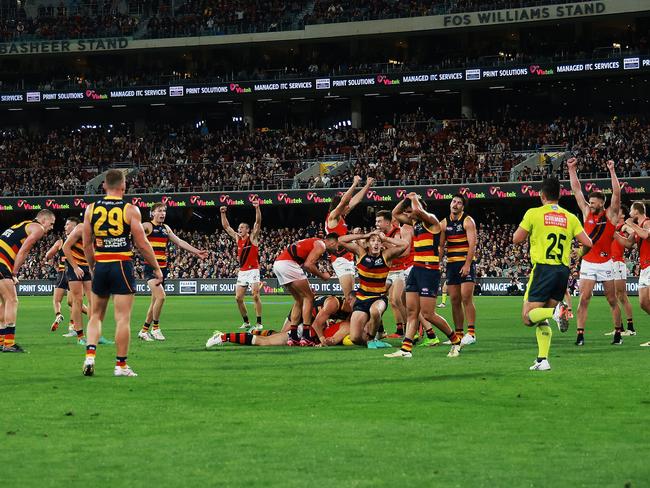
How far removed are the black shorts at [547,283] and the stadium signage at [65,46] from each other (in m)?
63.5

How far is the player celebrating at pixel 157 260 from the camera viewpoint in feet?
67.1

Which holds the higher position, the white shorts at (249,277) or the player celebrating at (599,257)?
the player celebrating at (599,257)

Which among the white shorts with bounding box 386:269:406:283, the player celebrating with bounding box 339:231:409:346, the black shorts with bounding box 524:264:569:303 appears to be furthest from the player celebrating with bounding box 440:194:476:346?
the black shorts with bounding box 524:264:569:303

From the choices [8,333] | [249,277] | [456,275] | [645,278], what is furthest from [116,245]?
[249,277]

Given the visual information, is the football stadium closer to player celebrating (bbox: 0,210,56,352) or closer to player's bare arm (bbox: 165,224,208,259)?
player celebrating (bbox: 0,210,56,352)

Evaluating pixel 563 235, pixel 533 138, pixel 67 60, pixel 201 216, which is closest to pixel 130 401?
pixel 563 235

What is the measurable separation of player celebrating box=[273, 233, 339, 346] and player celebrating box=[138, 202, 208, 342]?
7.18ft

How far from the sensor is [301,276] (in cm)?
1831

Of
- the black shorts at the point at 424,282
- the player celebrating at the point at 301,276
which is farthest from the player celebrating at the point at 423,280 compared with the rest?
the player celebrating at the point at 301,276

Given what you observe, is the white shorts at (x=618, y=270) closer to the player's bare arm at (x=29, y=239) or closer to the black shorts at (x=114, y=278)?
the black shorts at (x=114, y=278)

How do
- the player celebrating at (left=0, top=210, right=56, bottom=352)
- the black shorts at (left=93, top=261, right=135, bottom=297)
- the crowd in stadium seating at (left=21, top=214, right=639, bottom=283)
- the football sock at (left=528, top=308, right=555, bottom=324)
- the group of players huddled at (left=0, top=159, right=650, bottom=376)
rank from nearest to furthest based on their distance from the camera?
the black shorts at (left=93, top=261, right=135, bottom=297) → the football sock at (left=528, top=308, right=555, bottom=324) → the group of players huddled at (left=0, top=159, right=650, bottom=376) → the player celebrating at (left=0, top=210, right=56, bottom=352) → the crowd in stadium seating at (left=21, top=214, right=639, bottom=283)

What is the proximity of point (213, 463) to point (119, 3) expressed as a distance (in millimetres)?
74642

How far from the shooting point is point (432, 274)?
53.3ft

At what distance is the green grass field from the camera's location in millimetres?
7164
